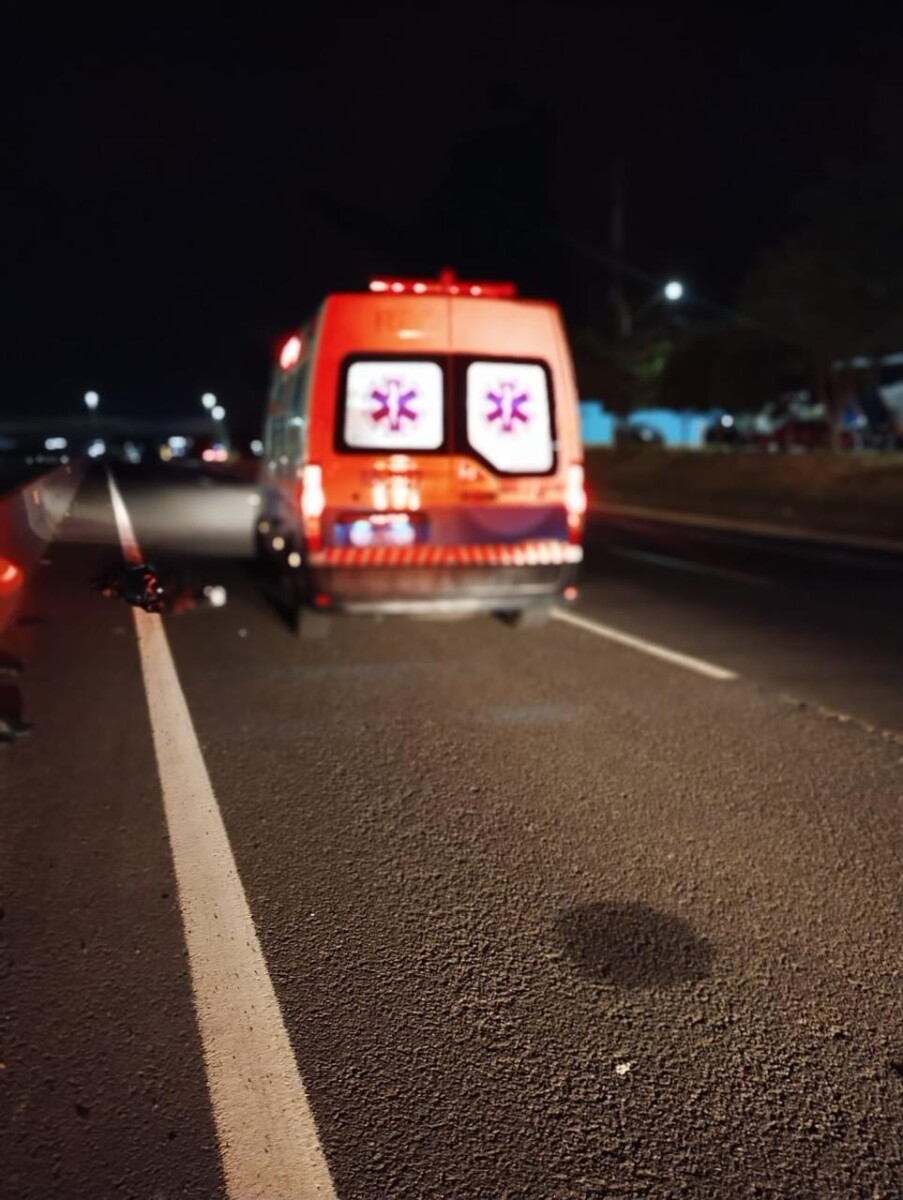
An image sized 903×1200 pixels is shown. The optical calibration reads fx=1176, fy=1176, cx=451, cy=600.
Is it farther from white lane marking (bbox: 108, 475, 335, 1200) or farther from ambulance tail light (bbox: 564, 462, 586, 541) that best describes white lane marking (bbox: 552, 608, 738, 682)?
white lane marking (bbox: 108, 475, 335, 1200)

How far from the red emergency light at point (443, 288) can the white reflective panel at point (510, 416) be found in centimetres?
51

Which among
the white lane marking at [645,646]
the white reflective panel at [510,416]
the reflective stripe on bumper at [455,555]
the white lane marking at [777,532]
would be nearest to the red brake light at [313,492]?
the reflective stripe on bumper at [455,555]

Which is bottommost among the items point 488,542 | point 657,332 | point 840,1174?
point 840,1174

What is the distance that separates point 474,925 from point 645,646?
5446 millimetres

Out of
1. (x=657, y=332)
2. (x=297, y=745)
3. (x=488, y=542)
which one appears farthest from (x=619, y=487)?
(x=297, y=745)

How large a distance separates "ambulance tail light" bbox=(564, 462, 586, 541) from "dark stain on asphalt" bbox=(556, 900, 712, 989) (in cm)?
473

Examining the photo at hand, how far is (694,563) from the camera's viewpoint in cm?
1560

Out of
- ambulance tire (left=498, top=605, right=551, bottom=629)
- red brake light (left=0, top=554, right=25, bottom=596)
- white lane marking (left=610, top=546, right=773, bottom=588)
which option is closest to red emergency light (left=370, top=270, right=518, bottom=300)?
ambulance tire (left=498, top=605, right=551, bottom=629)

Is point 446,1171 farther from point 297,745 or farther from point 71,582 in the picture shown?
point 71,582

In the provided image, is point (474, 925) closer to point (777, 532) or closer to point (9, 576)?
point (9, 576)

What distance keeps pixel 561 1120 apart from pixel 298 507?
6041mm

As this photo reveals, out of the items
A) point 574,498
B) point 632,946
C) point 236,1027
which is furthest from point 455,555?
point 236,1027

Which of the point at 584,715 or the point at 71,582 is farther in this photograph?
the point at 71,582

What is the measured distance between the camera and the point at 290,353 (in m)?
9.59
